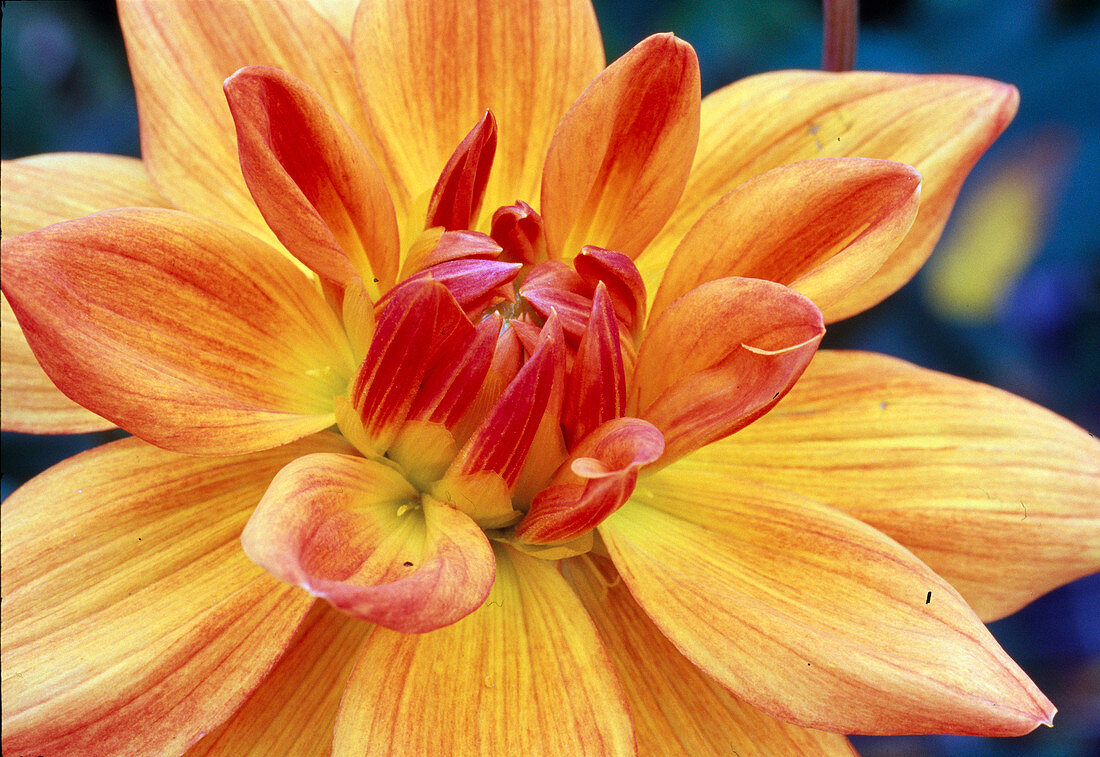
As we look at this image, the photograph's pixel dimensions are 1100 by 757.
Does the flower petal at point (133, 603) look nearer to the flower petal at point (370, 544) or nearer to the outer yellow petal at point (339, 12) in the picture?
the flower petal at point (370, 544)

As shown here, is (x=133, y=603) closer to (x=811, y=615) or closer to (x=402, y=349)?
(x=402, y=349)

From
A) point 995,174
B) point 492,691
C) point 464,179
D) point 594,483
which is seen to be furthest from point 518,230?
point 995,174

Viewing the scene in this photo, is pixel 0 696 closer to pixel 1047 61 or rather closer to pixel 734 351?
pixel 734 351

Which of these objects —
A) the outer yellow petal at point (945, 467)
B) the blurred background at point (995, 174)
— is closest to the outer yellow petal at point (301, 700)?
the outer yellow petal at point (945, 467)

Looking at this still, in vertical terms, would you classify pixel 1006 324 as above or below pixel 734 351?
below

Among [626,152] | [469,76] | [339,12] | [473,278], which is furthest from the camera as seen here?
[339,12]

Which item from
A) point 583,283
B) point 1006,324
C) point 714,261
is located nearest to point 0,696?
point 583,283

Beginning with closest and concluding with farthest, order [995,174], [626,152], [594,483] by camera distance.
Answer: [594,483] → [626,152] → [995,174]

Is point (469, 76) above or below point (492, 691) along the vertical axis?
above
